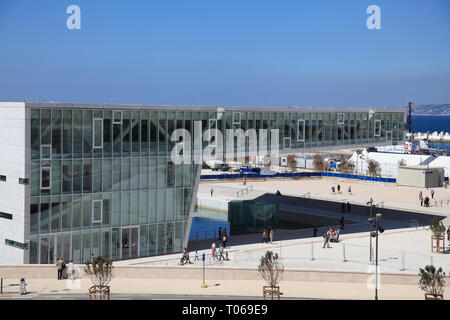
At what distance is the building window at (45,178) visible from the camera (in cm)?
3521

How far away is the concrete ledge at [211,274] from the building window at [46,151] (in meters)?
5.71

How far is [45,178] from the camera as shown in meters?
35.3

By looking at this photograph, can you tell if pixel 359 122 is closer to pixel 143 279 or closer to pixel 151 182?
pixel 151 182

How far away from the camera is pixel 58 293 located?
30.4m

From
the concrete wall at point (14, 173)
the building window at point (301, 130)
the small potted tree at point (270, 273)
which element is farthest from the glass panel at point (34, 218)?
the building window at point (301, 130)

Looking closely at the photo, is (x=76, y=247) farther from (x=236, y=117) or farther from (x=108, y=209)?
(x=236, y=117)

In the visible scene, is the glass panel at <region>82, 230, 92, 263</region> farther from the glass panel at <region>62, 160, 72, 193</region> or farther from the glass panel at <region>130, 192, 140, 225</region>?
Answer: the glass panel at <region>130, 192, 140, 225</region>

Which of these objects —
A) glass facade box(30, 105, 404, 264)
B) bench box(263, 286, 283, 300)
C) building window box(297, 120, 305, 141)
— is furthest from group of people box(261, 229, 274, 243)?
bench box(263, 286, 283, 300)

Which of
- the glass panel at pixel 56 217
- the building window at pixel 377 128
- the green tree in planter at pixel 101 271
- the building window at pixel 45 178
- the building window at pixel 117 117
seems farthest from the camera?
the building window at pixel 377 128

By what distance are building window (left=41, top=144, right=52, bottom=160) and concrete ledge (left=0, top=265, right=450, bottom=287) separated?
5708mm

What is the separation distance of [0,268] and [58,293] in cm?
480

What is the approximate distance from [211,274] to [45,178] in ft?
Result: 33.0

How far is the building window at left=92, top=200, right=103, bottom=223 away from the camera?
122 ft

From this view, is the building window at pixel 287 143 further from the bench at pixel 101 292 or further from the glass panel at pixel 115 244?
the bench at pixel 101 292
